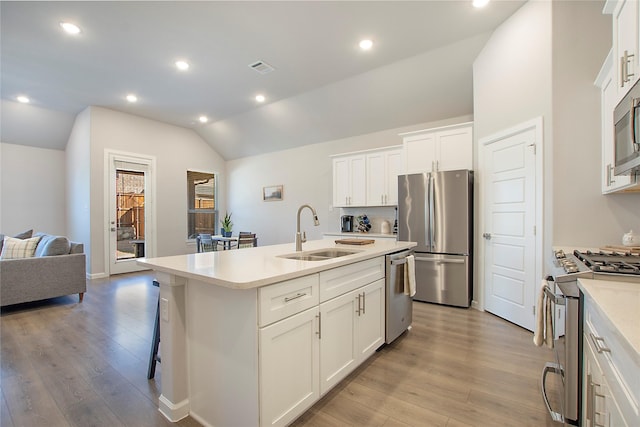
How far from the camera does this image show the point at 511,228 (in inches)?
126

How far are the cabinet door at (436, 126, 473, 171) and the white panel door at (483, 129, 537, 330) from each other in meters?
0.28

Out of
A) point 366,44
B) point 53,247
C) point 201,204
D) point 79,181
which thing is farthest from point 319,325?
point 201,204

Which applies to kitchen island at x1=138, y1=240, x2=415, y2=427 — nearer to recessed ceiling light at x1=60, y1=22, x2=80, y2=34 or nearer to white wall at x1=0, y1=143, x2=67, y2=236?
recessed ceiling light at x1=60, y1=22, x2=80, y2=34

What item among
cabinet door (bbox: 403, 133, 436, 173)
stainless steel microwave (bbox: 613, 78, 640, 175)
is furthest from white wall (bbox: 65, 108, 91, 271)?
stainless steel microwave (bbox: 613, 78, 640, 175)

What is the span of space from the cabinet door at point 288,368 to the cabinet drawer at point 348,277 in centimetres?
17

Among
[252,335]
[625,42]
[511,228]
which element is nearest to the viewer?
[252,335]

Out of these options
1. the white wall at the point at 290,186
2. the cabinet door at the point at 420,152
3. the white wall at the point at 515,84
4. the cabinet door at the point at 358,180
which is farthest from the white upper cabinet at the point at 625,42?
the cabinet door at the point at 358,180

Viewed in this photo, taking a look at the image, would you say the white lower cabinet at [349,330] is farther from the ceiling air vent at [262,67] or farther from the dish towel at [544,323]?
the ceiling air vent at [262,67]

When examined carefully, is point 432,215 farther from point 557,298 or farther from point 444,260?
point 557,298

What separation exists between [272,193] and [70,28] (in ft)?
14.7

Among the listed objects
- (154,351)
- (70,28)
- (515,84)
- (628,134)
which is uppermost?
(70,28)

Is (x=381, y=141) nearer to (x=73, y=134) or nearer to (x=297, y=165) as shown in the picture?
(x=297, y=165)

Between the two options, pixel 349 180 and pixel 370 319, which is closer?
pixel 370 319

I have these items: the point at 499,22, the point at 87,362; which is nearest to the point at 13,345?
the point at 87,362
